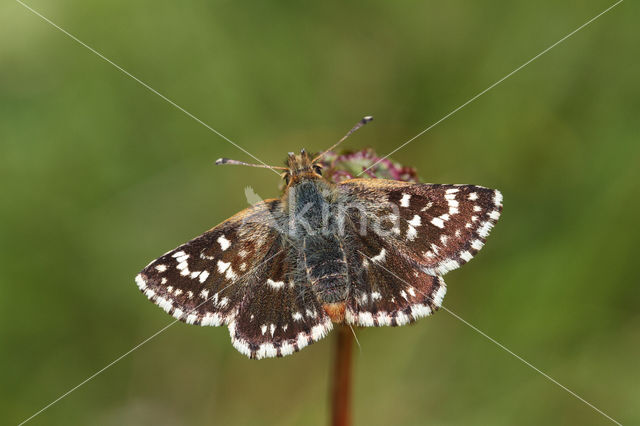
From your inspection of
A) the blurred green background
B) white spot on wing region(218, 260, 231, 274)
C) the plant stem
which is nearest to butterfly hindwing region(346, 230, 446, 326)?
the plant stem

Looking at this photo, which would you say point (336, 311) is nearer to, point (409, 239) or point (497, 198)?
point (409, 239)

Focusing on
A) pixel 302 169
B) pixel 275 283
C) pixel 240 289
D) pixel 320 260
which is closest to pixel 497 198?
pixel 320 260

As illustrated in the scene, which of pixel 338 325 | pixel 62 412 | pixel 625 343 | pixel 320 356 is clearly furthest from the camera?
pixel 320 356

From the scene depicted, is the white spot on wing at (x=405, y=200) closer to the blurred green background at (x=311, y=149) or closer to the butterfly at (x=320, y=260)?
the butterfly at (x=320, y=260)

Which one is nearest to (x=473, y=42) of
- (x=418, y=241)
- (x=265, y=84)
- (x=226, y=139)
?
(x=265, y=84)

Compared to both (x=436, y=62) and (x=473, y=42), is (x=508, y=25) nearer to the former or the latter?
(x=473, y=42)

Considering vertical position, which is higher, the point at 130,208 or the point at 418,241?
the point at 130,208

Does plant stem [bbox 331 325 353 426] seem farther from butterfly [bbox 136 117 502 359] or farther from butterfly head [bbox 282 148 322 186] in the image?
butterfly head [bbox 282 148 322 186]
